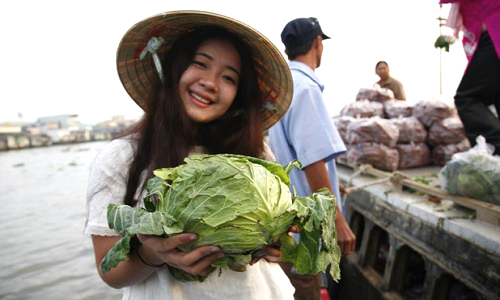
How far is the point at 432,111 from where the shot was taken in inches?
199

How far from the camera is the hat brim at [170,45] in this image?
1646 millimetres

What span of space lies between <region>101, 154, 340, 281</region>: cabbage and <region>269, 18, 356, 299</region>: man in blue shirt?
1245mm

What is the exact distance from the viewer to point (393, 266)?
11.2 feet

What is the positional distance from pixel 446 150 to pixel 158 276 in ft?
16.0

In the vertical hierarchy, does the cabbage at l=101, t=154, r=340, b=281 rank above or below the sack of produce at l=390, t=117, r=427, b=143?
above

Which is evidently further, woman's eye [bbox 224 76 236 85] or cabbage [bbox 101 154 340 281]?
woman's eye [bbox 224 76 236 85]

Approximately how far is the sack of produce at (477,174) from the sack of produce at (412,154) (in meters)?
2.15

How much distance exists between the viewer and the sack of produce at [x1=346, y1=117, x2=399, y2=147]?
15.2ft

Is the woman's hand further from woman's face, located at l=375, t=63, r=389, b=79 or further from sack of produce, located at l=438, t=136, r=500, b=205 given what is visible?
woman's face, located at l=375, t=63, r=389, b=79

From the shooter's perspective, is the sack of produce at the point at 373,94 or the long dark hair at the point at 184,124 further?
the sack of produce at the point at 373,94

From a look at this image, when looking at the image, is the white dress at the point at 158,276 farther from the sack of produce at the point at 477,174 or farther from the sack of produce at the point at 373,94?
the sack of produce at the point at 373,94

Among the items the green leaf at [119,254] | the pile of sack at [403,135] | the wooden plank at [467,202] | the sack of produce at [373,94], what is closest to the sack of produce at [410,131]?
the pile of sack at [403,135]

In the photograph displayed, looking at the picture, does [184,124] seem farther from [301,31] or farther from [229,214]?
[301,31]

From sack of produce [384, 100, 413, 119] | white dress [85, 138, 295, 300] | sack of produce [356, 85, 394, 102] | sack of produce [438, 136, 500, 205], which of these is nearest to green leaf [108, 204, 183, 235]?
white dress [85, 138, 295, 300]
